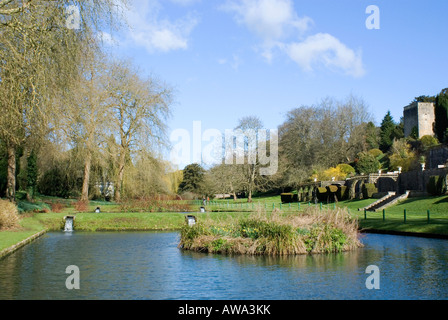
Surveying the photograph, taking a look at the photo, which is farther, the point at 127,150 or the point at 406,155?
the point at 406,155

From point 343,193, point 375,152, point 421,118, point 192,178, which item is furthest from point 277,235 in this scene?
point 192,178

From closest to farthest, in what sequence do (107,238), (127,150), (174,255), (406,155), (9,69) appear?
(9,69)
(174,255)
(107,238)
(127,150)
(406,155)

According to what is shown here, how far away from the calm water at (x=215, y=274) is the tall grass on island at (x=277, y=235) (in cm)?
69

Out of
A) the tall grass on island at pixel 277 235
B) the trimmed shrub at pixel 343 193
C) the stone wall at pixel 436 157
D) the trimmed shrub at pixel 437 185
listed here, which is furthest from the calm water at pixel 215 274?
the stone wall at pixel 436 157

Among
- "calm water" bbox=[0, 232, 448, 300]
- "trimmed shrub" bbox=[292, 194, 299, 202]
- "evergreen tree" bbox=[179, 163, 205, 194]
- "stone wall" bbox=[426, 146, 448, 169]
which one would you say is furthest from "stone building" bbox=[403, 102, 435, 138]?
"calm water" bbox=[0, 232, 448, 300]

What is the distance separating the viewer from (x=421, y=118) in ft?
223

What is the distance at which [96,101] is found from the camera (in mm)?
35281

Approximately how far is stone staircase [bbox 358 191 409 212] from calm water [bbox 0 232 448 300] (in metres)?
20.5

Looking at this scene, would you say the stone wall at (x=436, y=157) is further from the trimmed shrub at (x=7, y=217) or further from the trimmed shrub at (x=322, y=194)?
the trimmed shrub at (x=7, y=217)

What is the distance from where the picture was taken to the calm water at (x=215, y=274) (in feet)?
30.5
